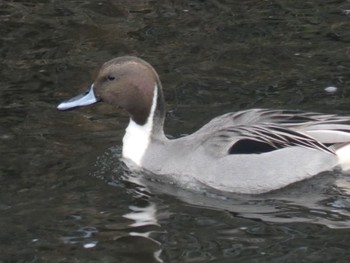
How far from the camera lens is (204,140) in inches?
343

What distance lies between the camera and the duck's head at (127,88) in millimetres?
8969

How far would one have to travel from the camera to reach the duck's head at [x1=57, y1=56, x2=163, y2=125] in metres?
8.97

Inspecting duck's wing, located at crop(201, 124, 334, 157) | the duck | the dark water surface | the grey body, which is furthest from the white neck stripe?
duck's wing, located at crop(201, 124, 334, 157)

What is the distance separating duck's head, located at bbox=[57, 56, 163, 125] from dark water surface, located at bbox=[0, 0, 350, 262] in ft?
1.55

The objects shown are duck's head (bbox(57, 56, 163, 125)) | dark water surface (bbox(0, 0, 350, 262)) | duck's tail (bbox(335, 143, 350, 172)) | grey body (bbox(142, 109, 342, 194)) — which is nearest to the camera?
dark water surface (bbox(0, 0, 350, 262))

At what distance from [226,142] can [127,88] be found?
37.8 inches

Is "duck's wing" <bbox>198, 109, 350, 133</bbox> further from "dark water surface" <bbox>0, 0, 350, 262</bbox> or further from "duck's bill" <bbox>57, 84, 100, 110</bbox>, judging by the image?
"duck's bill" <bbox>57, 84, 100, 110</bbox>

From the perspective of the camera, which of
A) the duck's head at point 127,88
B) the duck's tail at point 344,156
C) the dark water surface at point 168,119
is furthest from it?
the duck's head at point 127,88

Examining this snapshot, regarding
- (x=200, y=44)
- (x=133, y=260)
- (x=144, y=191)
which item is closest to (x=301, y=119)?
(x=144, y=191)

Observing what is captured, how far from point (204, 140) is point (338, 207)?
119 cm

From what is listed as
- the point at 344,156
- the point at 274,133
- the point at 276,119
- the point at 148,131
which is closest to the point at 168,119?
the point at 148,131

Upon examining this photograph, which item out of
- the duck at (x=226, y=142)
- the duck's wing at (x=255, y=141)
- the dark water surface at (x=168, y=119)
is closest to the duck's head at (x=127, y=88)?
the duck at (x=226, y=142)

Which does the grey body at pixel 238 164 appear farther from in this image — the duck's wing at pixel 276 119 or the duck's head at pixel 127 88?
the duck's head at pixel 127 88

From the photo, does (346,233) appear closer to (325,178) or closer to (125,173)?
(325,178)
